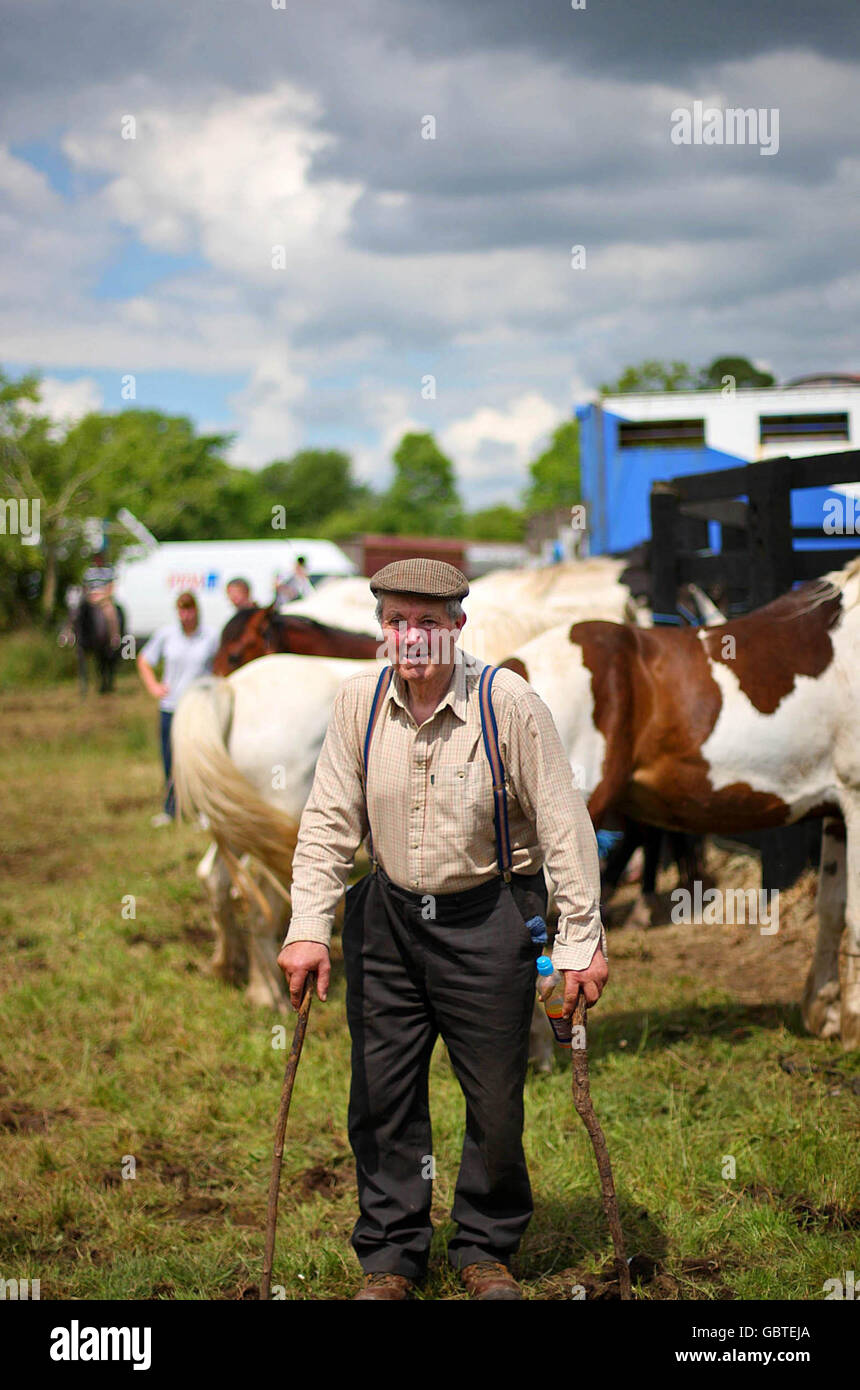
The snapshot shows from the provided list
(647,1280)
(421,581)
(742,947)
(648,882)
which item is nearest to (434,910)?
(421,581)

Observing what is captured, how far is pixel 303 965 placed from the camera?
3131 mm

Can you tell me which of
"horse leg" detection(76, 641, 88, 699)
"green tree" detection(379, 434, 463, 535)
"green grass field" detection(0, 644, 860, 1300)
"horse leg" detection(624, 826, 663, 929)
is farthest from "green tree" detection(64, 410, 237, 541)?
"green grass field" detection(0, 644, 860, 1300)

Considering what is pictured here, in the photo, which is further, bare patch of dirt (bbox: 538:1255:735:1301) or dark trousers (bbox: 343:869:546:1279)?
bare patch of dirt (bbox: 538:1255:735:1301)

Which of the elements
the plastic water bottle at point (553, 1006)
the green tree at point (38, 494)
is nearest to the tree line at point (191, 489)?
the green tree at point (38, 494)

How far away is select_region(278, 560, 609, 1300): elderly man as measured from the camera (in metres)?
3.12

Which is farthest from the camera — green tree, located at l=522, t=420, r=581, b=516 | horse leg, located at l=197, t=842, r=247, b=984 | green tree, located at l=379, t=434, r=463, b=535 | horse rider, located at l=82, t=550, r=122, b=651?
green tree, located at l=379, t=434, r=463, b=535

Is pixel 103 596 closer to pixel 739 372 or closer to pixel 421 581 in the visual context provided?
pixel 739 372

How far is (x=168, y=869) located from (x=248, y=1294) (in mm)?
5947

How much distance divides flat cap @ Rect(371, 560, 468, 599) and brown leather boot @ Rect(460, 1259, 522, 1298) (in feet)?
5.93

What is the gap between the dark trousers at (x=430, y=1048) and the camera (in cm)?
324

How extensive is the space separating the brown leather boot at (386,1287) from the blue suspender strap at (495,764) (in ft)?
3.76

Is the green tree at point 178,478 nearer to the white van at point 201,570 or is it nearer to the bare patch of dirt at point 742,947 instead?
the white van at point 201,570

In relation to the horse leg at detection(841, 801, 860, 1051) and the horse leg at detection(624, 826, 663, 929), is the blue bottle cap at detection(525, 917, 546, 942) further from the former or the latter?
the horse leg at detection(624, 826, 663, 929)

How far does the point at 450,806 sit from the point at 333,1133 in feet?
6.90
